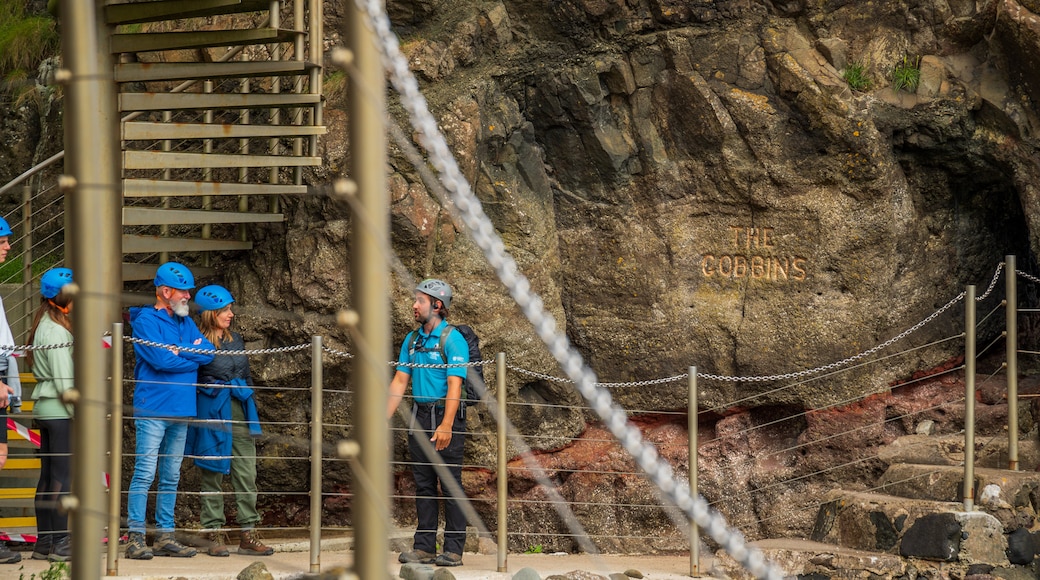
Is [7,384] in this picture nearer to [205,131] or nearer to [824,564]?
[205,131]

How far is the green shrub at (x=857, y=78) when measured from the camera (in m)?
8.25

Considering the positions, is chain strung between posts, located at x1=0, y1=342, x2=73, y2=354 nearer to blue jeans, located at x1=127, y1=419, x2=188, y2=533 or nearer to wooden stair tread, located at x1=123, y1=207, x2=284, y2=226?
blue jeans, located at x1=127, y1=419, x2=188, y2=533

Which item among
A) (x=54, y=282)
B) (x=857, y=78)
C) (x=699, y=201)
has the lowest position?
(x=54, y=282)

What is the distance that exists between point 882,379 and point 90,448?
6765mm

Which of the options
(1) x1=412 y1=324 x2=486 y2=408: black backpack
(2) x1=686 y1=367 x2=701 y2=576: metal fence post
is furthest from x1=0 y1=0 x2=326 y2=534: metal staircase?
(2) x1=686 y1=367 x2=701 y2=576: metal fence post

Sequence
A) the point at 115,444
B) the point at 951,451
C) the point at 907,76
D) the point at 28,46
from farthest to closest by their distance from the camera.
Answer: the point at 28,46
the point at 907,76
the point at 951,451
the point at 115,444

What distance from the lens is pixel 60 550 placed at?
6.04 meters

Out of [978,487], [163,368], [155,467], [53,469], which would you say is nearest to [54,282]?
[163,368]

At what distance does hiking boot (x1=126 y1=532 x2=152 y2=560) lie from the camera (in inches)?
244

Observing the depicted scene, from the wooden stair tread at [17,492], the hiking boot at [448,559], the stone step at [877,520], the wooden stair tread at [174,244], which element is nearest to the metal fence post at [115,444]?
the wooden stair tread at [17,492]

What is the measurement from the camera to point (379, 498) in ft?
8.07

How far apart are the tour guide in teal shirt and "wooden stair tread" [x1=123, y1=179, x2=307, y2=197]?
1.56 m

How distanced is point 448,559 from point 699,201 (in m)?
3.51

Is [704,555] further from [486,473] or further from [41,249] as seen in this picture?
[41,249]
